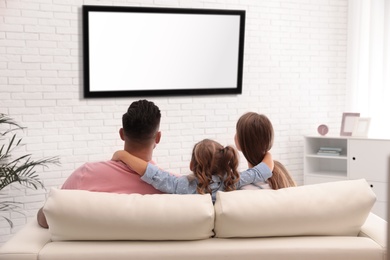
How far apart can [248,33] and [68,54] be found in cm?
205

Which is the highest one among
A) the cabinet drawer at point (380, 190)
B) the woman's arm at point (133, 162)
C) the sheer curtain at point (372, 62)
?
the sheer curtain at point (372, 62)

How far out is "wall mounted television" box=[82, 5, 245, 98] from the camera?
6.42 metres

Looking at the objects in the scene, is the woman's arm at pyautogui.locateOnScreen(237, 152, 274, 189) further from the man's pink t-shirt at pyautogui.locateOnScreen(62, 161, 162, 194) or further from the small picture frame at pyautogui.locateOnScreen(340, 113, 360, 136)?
the small picture frame at pyautogui.locateOnScreen(340, 113, 360, 136)

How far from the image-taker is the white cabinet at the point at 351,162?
6852mm

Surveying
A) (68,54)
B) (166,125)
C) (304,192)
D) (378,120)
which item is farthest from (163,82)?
(304,192)

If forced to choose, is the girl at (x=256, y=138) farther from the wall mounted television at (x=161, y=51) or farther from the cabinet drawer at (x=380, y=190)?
the cabinet drawer at (x=380, y=190)

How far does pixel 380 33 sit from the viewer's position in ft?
24.5

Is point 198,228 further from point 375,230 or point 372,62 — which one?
point 372,62

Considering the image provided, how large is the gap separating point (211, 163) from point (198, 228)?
16.5 inches

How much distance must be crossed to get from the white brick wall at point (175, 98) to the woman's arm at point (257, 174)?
3550mm

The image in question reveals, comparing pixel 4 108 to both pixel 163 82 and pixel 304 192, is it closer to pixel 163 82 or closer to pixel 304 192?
pixel 163 82

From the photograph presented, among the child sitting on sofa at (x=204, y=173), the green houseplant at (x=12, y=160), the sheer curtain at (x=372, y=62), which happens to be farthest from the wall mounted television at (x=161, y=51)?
the child sitting on sofa at (x=204, y=173)

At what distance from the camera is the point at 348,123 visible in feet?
23.7

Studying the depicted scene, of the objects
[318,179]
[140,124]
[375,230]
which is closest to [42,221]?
[140,124]
